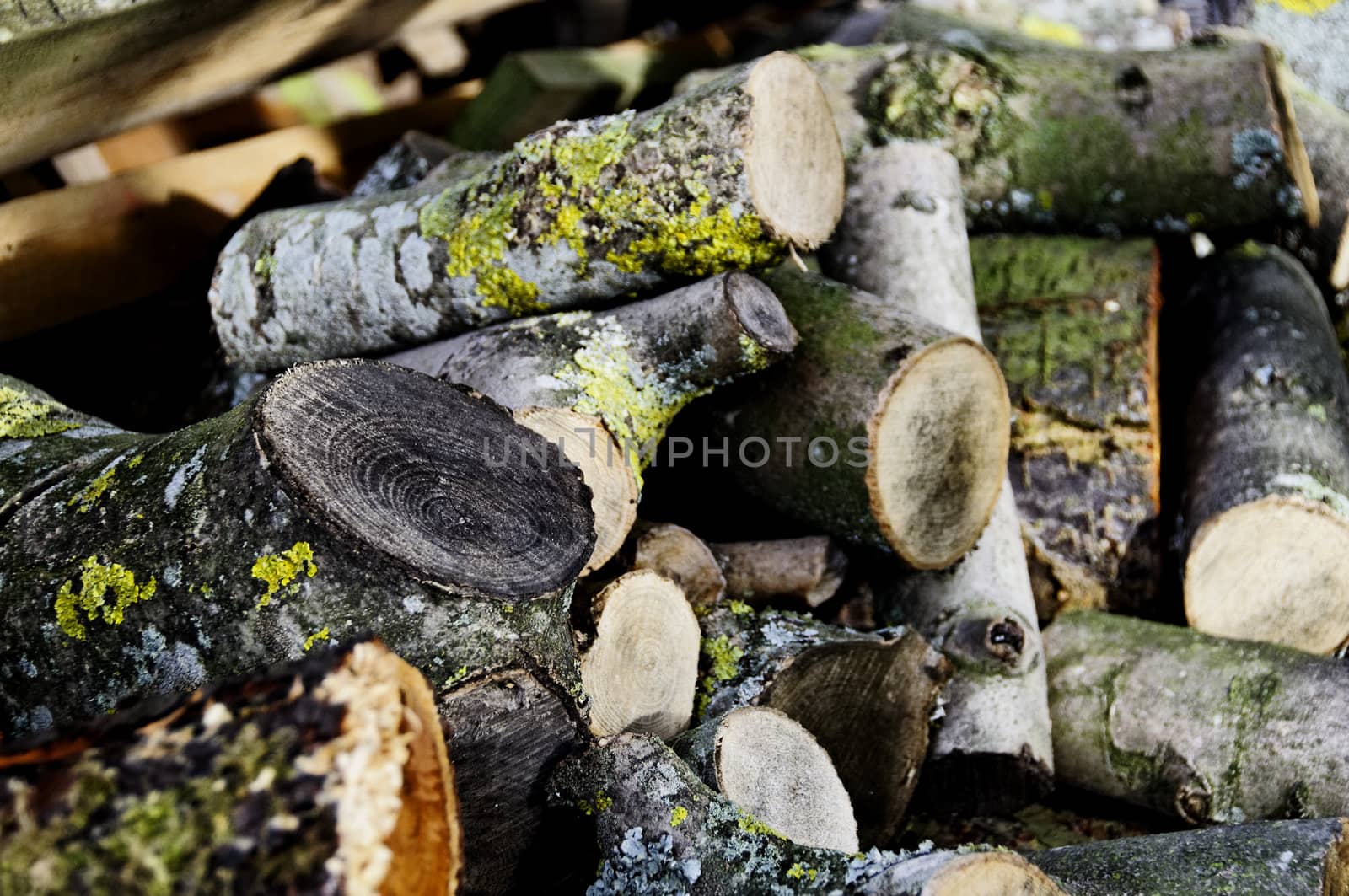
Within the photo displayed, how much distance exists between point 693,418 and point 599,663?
2.52ft

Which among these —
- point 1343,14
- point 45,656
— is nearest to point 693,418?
point 45,656

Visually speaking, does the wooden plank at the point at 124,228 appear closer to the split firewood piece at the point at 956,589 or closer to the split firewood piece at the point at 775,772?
the split firewood piece at the point at 956,589

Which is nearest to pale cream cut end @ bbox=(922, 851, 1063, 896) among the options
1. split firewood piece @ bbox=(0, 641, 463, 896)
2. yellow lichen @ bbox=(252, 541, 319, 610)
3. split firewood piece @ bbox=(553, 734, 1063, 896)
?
split firewood piece @ bbox=(553, 734, 1063, 896)

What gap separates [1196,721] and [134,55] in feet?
9.06

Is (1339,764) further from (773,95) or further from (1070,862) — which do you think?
(773,95)

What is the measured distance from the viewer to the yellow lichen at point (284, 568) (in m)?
1.43

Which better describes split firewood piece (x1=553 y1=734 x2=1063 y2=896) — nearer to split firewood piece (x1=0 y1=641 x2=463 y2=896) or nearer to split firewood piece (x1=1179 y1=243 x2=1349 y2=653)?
split firewood piece (x1=0 y1=641 x2=463 y2=896)

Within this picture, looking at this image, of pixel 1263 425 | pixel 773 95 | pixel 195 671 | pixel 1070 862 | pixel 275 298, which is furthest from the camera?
pixel 1263 425

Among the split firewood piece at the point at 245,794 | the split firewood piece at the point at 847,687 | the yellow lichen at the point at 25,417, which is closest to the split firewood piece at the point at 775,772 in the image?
the split firewood piece at the point at 847,687

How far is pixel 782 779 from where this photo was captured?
70.3 inches

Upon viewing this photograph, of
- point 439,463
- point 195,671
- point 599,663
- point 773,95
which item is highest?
point 773,95

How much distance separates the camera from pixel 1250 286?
3.07 m

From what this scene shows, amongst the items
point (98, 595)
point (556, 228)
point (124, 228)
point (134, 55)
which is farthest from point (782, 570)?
point (124, 228)

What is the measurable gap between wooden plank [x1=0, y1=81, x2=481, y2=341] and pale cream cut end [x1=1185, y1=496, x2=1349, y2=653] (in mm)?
2810
